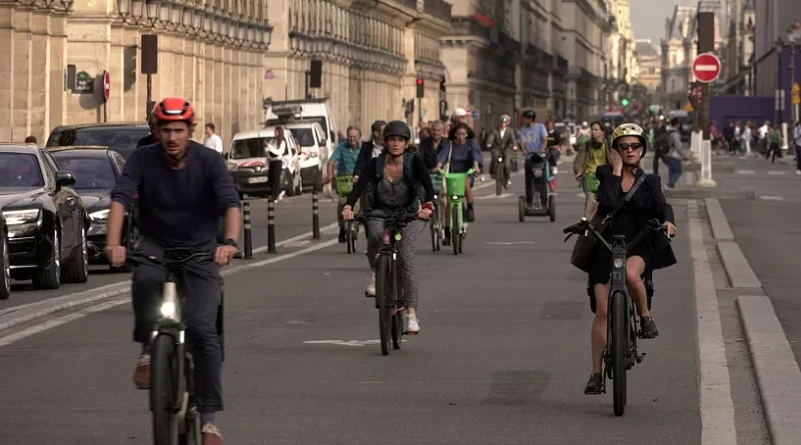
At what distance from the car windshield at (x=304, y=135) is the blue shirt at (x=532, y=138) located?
790 inches

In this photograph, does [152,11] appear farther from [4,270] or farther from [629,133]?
[629,133]

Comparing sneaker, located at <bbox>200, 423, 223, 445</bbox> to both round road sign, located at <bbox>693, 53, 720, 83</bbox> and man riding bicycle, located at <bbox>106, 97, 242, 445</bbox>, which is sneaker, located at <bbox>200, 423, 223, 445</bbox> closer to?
man riding bicycle, located at <bbox>106, 97, 242, 445</bbox>

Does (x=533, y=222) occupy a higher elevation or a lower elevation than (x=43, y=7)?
lower

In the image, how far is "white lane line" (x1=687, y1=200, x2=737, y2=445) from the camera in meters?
10.1

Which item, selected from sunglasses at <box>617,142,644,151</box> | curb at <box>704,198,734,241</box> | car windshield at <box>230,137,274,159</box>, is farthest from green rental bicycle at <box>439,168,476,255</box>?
car windshield at <box>230,137,274,159</box>

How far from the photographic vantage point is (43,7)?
44.0m

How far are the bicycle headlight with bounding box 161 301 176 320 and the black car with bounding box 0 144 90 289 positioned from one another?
10595 millimetres

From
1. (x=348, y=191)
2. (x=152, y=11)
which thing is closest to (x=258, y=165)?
(x=152, y=11)

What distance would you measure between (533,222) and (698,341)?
755 inches

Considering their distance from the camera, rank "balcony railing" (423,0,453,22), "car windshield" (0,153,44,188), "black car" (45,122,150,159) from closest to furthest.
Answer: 1. "car windshield" (0,153,44,188)
2. "black car" (45,122,150,159)
3. "balcony railing" (423,0,453,22)

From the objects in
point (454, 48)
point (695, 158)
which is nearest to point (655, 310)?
point (695, 158)

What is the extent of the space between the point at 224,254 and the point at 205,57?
5621cm

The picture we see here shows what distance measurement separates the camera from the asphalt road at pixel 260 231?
63.9ft

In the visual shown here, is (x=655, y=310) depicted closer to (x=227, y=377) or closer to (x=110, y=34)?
(x=227, y=377)
